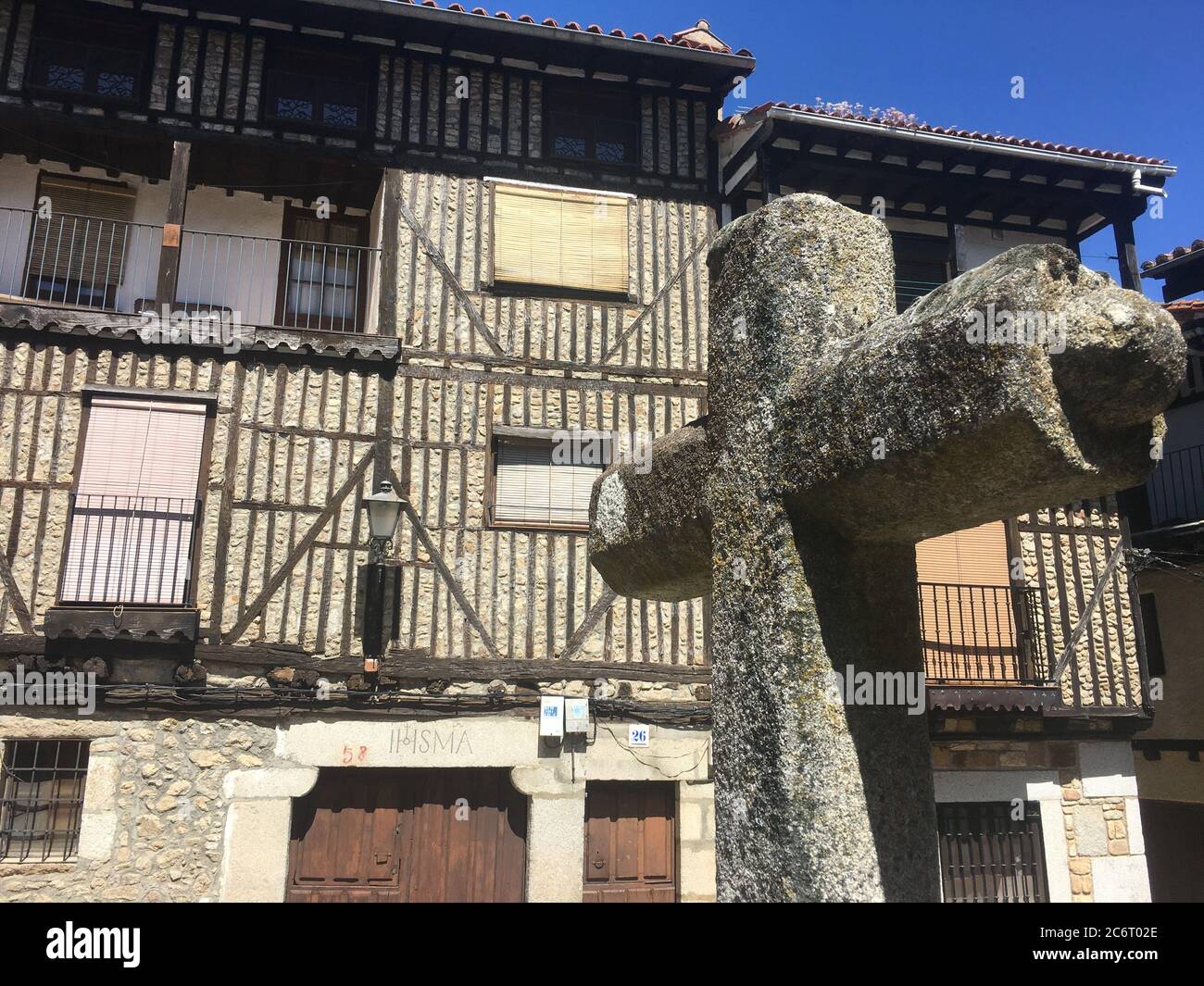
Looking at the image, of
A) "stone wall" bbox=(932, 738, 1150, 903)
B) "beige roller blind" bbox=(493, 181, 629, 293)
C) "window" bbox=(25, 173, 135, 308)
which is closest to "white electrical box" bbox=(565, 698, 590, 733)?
"stone wall" bbox=(932, 738, 1150, 903)

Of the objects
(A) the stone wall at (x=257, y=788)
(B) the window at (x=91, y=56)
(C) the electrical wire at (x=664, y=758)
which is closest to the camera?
(A) the stone wall at (x=257, y=788)

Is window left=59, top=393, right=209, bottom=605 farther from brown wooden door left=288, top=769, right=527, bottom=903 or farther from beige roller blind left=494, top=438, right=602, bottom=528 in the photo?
beige roller blind left=494, top=438, right=602, bottom=528

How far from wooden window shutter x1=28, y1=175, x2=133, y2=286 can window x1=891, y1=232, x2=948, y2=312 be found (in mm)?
9400

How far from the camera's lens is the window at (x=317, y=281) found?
36.6ft

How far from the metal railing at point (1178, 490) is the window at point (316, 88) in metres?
11.3

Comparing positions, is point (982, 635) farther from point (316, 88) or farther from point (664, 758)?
point (316, 88)

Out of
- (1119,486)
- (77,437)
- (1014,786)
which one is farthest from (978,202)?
(1119,486)

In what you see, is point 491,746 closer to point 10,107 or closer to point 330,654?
point 330,654

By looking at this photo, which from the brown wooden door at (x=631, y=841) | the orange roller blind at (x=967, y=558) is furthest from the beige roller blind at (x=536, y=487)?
the orange roller blind at (x=967, y=558)

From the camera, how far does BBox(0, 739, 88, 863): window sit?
870 centimetres

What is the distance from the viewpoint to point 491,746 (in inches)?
375

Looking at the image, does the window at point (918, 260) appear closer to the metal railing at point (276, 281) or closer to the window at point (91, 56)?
the metal railing at point (276, 281)

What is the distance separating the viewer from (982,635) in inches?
425

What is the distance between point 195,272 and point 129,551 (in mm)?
3536
